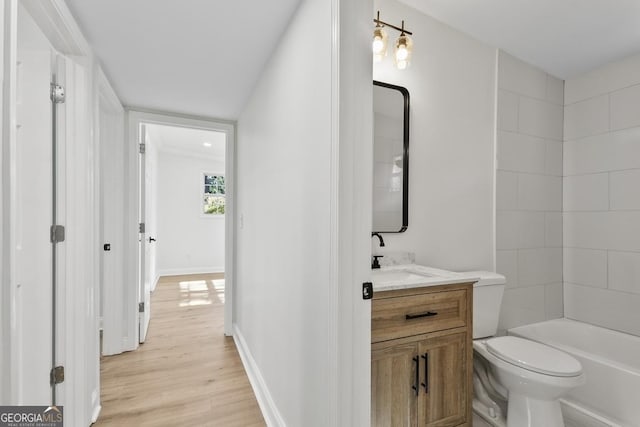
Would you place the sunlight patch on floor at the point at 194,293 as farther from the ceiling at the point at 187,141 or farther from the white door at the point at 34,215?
the white door at the point at 34,215

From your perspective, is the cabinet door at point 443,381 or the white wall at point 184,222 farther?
the white wall at point 184,222

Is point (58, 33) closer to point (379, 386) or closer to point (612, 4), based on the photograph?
point (379, 386)

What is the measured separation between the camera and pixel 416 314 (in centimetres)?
147

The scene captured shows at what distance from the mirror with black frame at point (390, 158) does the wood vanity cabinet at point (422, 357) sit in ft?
1.88

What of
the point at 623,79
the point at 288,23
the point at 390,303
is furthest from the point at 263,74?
the point at 623,79

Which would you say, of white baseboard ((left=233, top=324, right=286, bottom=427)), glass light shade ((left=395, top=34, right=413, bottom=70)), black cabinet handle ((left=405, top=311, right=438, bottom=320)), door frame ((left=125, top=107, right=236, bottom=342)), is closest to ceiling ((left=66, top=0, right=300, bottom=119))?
door frame ((left=125, top=107, right=236, bottom=342))

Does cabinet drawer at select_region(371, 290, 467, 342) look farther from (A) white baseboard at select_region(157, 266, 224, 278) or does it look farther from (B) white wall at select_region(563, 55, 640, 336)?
(A) white baseboard at select_region(157, 266, 224, 278)

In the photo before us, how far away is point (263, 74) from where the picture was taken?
2018mm

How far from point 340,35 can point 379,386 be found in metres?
1.46

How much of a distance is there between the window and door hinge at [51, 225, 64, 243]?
4.69m

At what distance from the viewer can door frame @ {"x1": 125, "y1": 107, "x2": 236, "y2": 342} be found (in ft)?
9.00

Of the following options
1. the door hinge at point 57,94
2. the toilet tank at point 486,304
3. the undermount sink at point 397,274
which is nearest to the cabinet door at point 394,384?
the undermount sink at point 397,274

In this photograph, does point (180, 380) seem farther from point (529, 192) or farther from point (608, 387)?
point (529, 192)

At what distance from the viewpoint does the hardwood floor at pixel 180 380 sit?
186 centimetres
